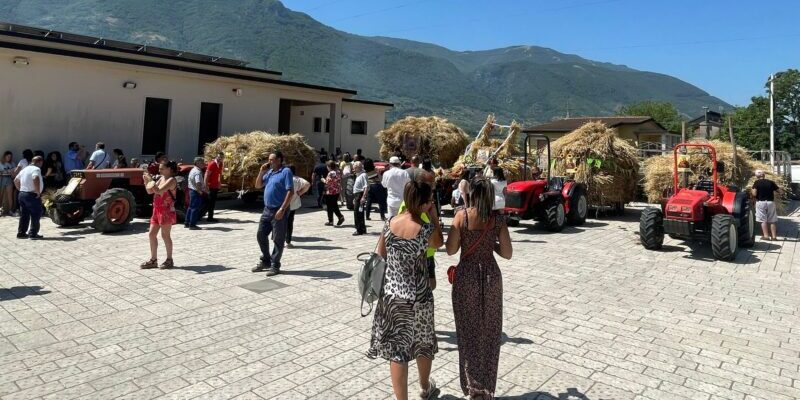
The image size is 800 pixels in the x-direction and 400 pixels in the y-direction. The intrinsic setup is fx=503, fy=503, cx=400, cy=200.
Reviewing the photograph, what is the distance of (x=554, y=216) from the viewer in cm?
1167

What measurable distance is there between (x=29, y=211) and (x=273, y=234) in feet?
18.9

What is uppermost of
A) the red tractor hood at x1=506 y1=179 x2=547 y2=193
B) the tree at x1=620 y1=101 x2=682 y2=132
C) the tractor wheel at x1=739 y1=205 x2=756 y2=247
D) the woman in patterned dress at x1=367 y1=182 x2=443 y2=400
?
the tree at x1=620 y1=101 x2=682 y2=132

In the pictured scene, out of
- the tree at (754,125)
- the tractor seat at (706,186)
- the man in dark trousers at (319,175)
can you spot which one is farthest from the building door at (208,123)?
the tree at (754,125)

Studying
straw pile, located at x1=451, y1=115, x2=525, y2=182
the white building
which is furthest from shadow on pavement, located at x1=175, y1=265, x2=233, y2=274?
the white building

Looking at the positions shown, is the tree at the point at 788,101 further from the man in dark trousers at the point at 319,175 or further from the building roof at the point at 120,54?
the man in dark trousers at the point at 319,175

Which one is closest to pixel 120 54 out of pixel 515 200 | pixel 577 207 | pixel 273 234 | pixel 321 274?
pixel 273 234

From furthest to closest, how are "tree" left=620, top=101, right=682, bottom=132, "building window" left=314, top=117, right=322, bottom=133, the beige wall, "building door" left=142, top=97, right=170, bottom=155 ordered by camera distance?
"tree" left=620, top=101, right=682, bottom=132 → "building window" left=314, top=117, right=322, bottom=133 → "building door" left=142, top=97, right=170, bottom=155 → the beige wall

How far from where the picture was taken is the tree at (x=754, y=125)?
189 ft

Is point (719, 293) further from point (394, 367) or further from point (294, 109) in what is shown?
point (294, 109)

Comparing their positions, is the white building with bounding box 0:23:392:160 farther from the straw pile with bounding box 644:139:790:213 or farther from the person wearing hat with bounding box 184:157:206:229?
the straw pile with bounding box 644:139:790:213

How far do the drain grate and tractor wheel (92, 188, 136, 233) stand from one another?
17.5ft

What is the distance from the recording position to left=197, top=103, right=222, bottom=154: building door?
701 inches

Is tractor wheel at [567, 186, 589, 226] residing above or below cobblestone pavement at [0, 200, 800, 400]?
above

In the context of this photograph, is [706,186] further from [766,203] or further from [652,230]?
[652,230]
